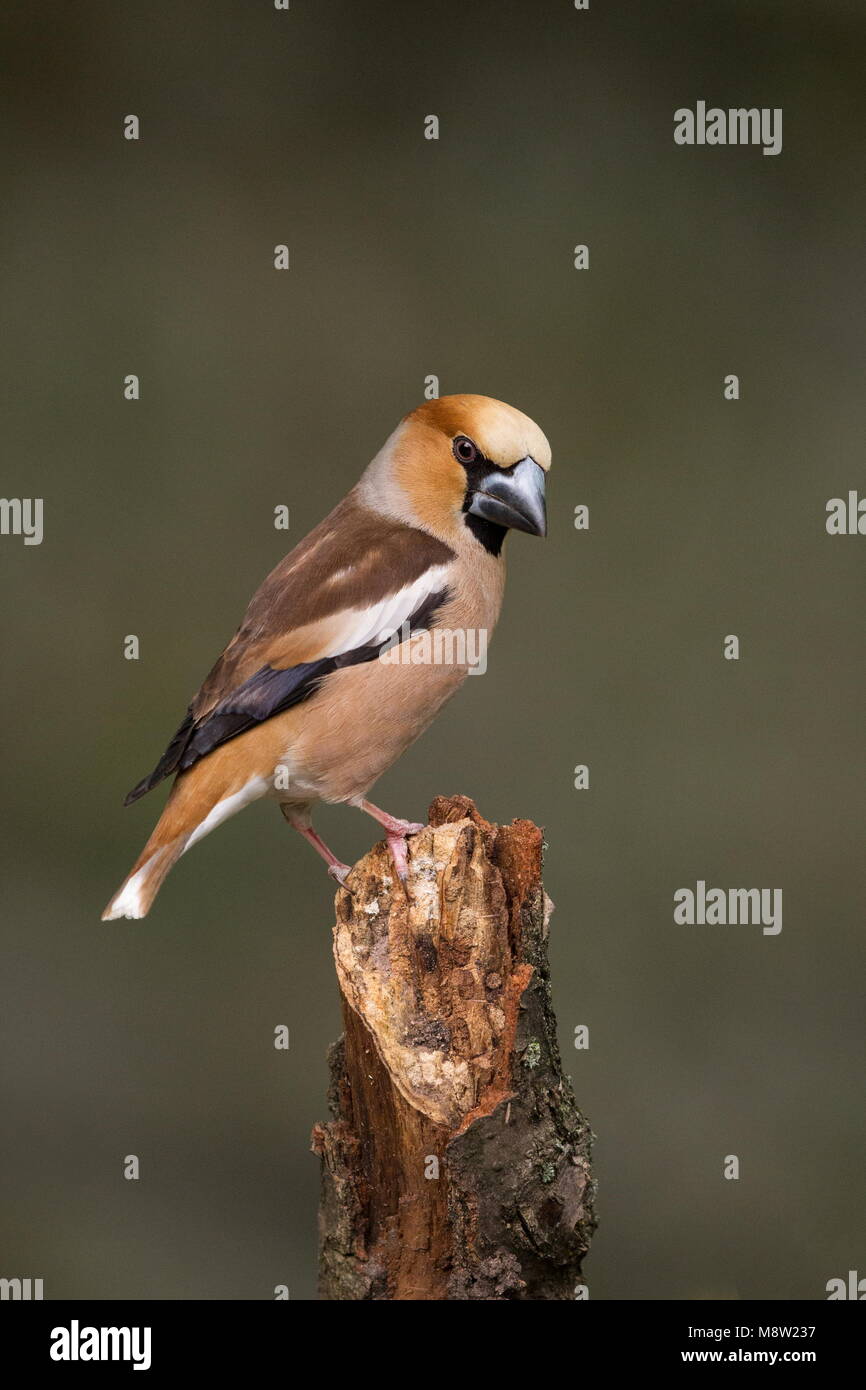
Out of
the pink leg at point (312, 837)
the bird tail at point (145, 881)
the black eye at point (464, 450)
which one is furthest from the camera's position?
the pink leg at point (312, 837)

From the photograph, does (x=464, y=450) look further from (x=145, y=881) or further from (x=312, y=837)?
(x=145, y=881)

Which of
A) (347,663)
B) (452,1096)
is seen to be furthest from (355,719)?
(452,1096)

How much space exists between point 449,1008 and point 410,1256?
415mm

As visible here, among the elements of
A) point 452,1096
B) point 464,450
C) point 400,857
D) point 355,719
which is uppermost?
point 464,450

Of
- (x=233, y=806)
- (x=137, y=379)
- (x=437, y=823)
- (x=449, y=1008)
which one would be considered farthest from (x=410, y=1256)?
(x=137, y=379)

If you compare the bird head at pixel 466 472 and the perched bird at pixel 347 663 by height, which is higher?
the bird head at pixel 466 472

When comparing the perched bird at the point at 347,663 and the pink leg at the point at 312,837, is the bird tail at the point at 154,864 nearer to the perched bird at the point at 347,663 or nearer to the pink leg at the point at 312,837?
the perched bird at the point at 347,663

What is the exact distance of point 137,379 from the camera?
5.95 meters

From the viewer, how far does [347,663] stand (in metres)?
3.18

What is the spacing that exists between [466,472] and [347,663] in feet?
1.58

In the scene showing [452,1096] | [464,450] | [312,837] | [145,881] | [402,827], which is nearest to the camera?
[452,1096]

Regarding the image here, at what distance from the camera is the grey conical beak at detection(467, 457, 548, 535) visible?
3.14m

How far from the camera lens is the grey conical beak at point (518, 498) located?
3139 millimetres

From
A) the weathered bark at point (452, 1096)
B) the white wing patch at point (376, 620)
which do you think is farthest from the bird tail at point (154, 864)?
the weathered bark at point (452, 1096)
